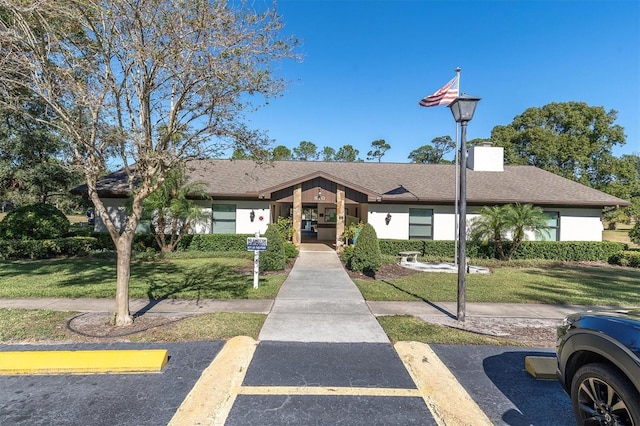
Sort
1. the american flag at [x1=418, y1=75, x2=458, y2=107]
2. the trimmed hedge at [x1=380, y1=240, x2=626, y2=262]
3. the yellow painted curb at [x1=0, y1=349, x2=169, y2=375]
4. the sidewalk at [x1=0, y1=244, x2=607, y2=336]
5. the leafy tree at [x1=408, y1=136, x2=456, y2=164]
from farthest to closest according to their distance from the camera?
the leafy tree at [x1=408, y1=136, x2=456, y2=164]
the trimmed hedge at [x1=380, y1=240, x2=626, y2=262]
the american flag at [x1=418, y1=75, x2=458, y2=107]
the sidewalk at [x1=0, y1=244, x2=607, y2=336]
the yellow painted curb at [x1=0, y1=349, x2=169, y2=375]

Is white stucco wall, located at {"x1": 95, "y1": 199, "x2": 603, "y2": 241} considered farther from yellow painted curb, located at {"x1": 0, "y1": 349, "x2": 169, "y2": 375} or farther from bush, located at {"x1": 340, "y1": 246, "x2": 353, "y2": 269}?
yellow painted curb, located at {"x1": 0, "y1": 349, "x2": 169, "y2": 375}

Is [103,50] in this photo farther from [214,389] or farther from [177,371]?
[214,389]

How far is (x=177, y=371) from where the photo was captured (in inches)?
162

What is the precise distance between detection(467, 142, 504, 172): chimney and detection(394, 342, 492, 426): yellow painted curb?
18447 mm

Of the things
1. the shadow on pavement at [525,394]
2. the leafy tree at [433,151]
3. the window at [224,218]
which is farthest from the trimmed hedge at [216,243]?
the leafy tree at [433,151]

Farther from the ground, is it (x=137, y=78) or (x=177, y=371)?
(x=137, y=78)

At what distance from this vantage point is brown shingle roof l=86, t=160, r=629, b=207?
52.2 feet

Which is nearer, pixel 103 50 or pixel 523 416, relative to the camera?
pixel 523 416

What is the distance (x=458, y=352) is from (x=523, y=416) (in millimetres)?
1577

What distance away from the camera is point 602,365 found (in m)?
2.75

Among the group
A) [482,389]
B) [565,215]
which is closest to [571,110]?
[565,215]

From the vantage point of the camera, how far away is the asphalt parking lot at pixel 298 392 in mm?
3193

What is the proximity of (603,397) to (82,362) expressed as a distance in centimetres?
573

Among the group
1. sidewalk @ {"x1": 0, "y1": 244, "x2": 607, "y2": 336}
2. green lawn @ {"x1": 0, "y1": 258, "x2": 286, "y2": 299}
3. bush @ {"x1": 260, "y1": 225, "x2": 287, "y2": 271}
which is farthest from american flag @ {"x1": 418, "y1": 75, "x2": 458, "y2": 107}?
green lawn @ {"x1": 0, "y1": 258, "x2": 286, "y2": 299}
